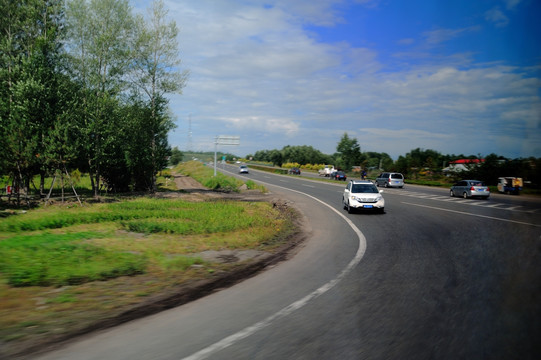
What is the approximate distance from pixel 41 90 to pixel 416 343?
22579 millimetres

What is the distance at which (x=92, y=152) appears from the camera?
2378 centimetres

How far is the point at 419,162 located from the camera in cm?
5709

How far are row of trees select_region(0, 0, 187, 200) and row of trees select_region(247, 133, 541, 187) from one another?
22556 millimetres

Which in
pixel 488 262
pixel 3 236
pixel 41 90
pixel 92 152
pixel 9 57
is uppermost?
pixel 9 57

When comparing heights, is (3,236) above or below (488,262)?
below

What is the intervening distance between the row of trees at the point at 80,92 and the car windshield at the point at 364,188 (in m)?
16.6

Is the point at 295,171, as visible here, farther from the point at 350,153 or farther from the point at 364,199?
the point at 364,199

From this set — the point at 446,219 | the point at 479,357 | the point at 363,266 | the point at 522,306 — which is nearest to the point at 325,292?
the point at 363,266

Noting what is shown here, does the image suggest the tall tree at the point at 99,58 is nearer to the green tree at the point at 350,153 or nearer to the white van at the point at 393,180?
the white van at the point at 393,180

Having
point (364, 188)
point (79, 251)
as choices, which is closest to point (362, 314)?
point (79, 251)

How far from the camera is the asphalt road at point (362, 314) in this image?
360 centimetres

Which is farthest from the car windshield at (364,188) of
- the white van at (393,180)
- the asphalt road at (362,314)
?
the white van at (393,180)

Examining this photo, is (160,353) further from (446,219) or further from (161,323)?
(446,219)

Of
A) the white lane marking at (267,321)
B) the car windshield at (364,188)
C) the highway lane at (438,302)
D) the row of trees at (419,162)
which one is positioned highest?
the row of trees at (419,162)
